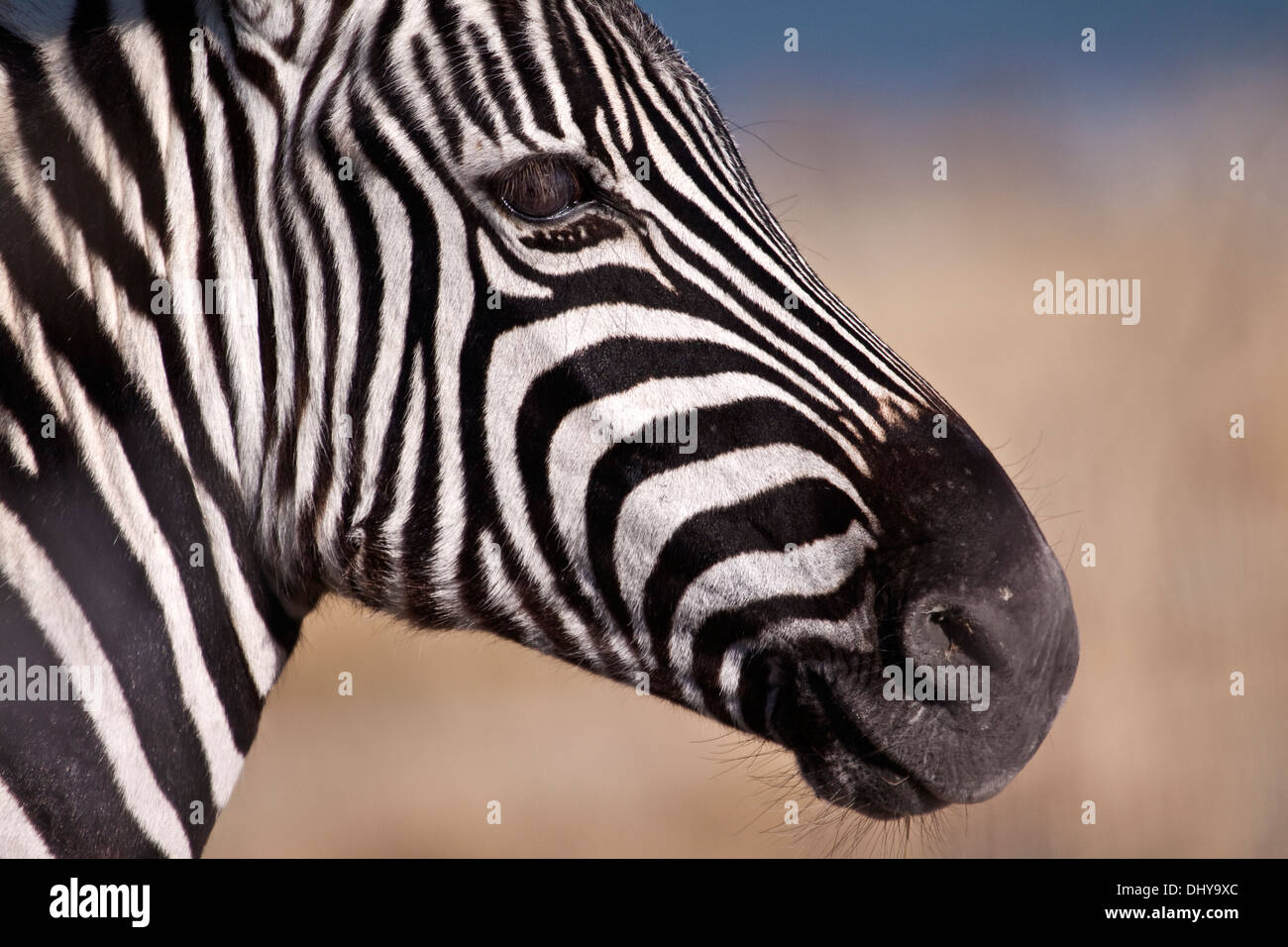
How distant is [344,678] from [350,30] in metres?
2.39

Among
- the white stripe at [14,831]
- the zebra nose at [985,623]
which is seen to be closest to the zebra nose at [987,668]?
the zebra nose at [985,623]

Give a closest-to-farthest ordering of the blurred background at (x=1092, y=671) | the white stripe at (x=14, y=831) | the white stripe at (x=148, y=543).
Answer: the white stripe at (x=14, y=831), the white stripe at (x=148, y=543), the blurred background at (x=1092, y=671)

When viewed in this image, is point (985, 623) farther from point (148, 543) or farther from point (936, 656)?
point (148, 543)

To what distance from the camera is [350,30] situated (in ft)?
6.38

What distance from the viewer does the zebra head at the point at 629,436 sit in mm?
1924

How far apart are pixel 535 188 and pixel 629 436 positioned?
0.54 metres

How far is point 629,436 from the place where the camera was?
1.95 meters

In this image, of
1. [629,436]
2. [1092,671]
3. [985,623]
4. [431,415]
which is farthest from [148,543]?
[1092,671]

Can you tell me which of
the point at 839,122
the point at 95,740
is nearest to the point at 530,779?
the point at 95,740

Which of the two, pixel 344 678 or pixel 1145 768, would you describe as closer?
pixel 344 678
